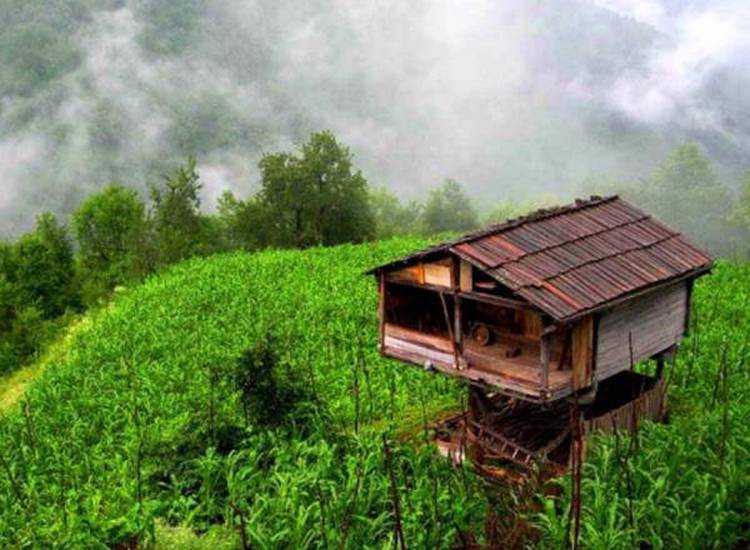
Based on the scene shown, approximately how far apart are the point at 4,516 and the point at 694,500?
804 cm

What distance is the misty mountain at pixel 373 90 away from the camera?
113 m

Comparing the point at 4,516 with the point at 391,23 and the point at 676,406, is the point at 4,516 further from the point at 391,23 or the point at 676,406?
the point at 391,23

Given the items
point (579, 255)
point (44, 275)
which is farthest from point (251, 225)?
point (579, 255)

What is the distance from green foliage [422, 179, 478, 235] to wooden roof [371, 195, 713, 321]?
4976 cm

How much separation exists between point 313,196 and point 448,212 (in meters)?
29.2

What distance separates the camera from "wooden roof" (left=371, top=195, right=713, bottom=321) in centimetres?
965

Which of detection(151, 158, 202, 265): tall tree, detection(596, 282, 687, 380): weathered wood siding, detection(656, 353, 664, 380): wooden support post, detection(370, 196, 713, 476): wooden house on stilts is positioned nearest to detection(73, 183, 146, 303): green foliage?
detection(151, 158, 202, 265): tall tree

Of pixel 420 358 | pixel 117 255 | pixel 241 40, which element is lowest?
pixel 117 255

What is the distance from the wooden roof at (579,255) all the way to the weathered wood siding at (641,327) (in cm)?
45

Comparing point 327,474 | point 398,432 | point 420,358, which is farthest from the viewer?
point 398,432

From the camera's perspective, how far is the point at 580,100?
454 feet

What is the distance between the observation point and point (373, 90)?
156375mm

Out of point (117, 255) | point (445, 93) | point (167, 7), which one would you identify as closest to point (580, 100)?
point (445, 93)

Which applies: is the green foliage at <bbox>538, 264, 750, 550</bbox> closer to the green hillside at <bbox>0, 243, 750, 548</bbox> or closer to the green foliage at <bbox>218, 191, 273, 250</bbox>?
the green hillside at <bbox>0, 243, 750, 548</bbox>
